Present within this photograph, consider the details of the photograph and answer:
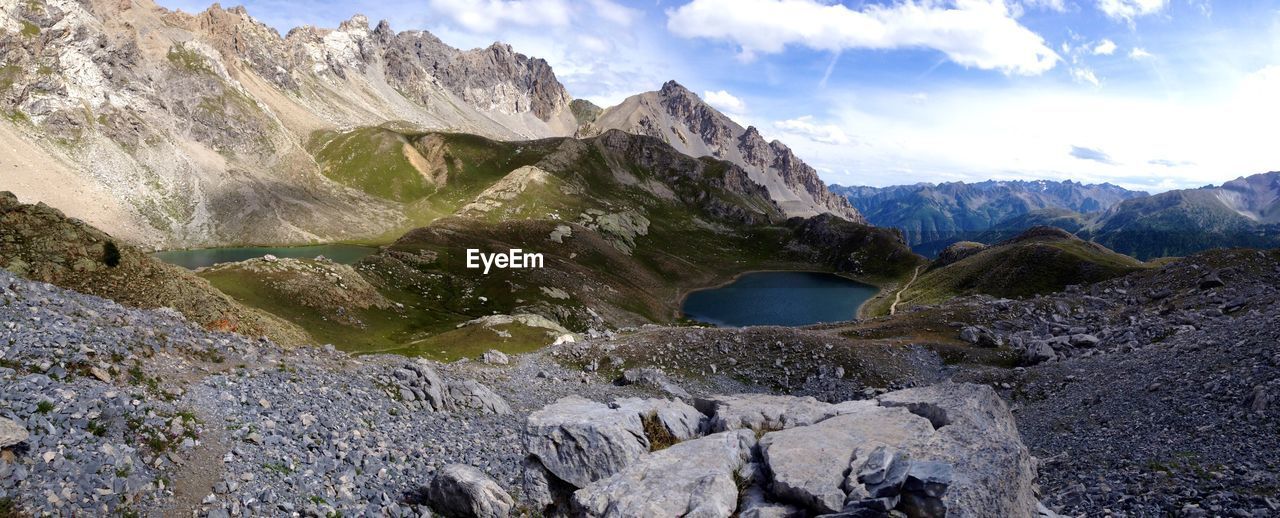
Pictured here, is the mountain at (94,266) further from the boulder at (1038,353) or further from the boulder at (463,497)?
the boulder at (1038,353)

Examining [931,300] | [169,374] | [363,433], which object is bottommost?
[931,300]

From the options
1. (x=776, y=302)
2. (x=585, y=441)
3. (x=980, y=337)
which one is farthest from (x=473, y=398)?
(x=776, y=302)

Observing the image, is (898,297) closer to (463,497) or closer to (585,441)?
(585,441)

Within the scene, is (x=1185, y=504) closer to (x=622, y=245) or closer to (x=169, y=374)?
(x=169, y=374)

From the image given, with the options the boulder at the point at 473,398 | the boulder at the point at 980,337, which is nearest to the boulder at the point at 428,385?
the boulder at the point at 473,398

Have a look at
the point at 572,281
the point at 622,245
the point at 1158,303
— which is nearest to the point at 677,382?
the point at 1158,303

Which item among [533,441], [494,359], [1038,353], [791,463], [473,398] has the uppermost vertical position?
[791,463]
